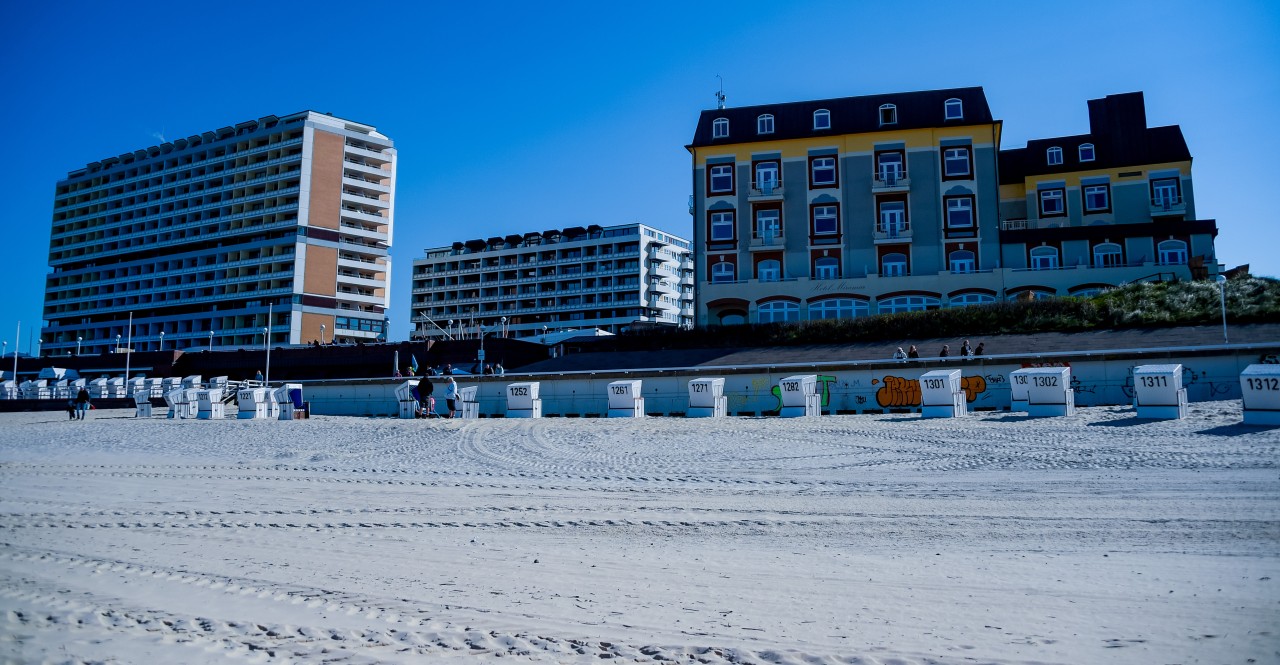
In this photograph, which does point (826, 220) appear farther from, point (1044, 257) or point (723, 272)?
point (1044, 257)

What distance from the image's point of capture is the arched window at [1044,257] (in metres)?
47.9

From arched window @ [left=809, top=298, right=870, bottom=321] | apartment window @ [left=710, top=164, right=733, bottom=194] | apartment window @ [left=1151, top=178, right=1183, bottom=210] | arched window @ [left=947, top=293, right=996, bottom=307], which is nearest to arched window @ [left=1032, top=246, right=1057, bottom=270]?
arched window @ [left=947, top=293, right=996, bottom=307]

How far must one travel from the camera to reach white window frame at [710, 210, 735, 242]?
2097 inches

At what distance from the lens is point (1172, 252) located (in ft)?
152

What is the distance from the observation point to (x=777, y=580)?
6938 millimetres

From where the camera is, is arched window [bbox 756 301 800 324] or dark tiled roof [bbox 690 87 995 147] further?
dark tiled roof [bbox 690 87 995 147]

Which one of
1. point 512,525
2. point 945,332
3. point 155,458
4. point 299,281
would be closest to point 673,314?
point 299,281

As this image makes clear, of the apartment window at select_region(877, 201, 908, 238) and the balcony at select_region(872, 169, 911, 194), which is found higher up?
the balcony at select_region(872, 169, 911, 194)

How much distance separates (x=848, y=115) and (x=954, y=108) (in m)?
6.62

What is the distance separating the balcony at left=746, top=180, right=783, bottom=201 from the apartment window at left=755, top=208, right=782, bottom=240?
82 centimetres

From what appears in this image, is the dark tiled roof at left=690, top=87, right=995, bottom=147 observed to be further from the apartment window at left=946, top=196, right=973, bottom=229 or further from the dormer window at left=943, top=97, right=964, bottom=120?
the apartment window at left=946, top=196, right=973, bottom=229

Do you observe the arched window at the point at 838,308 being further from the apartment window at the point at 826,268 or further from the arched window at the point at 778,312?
the apartment window at the point at 826,268

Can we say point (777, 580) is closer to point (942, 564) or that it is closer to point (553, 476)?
point (942, 564)

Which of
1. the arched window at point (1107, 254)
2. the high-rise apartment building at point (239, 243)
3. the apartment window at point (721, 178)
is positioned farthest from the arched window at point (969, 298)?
the high-rise apartment building at point (239, 243)
